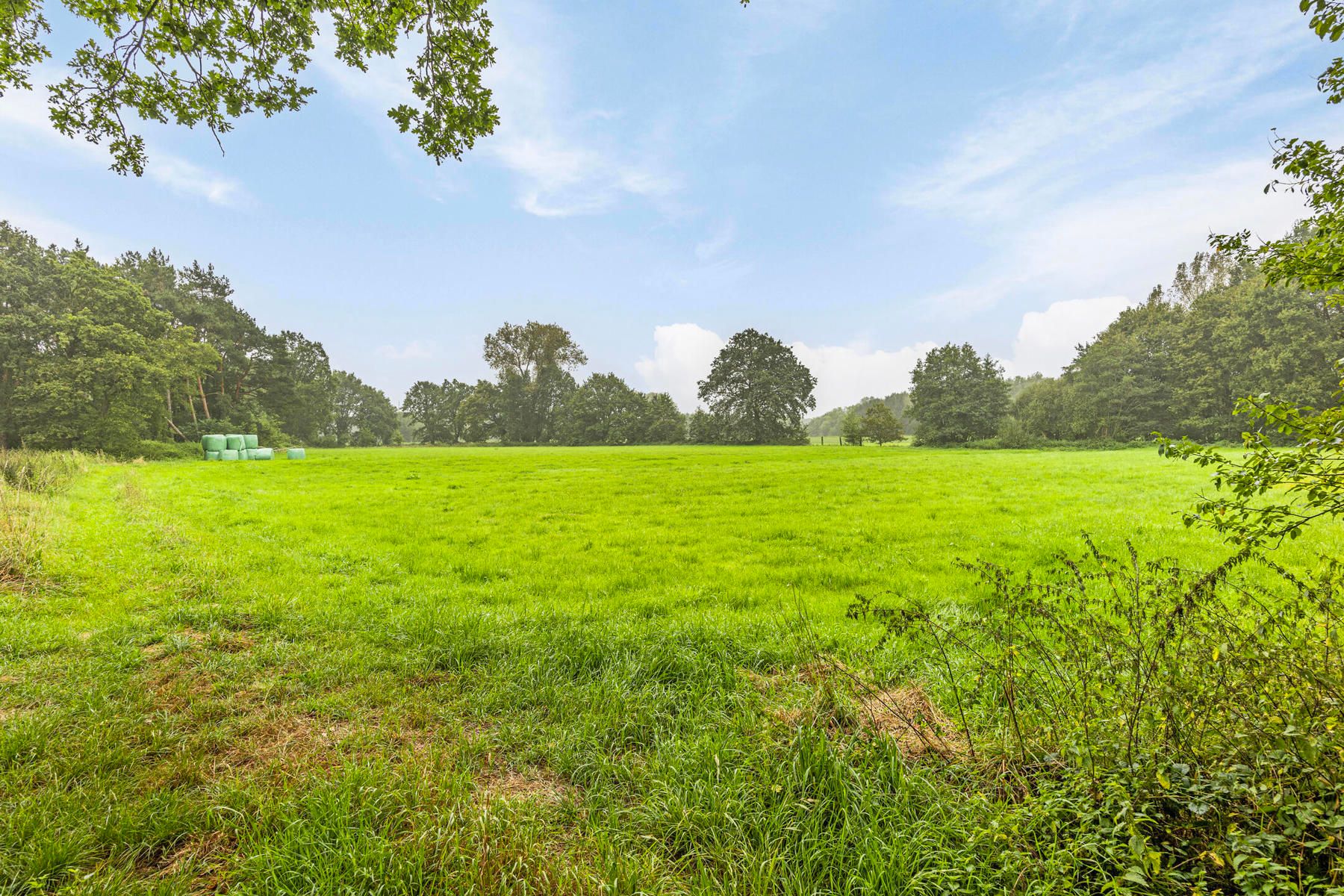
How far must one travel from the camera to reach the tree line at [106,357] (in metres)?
33.7

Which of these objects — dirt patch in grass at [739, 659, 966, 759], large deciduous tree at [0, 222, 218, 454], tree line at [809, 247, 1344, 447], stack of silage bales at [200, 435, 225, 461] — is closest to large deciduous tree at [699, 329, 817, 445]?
tree line at [809, 247, 1344, 447]

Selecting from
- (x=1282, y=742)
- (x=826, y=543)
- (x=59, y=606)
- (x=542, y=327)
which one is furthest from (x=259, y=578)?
(x=542, y=327)

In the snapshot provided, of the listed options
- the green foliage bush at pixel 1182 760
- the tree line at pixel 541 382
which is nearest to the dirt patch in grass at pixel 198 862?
the green foliage bush at pixel 1182 760

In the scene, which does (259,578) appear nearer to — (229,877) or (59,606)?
(59,606)

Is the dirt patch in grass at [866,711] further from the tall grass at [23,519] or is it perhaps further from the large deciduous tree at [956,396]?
the large deciduous tree at [956,396]

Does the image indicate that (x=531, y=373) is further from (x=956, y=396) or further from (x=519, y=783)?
(x=519, y=783)

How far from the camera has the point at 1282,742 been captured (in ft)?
6.78

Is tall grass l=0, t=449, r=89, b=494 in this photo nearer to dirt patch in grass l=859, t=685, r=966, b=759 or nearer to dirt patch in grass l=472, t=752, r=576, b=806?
dirt patch in grass l=472, t=752, r=576, b=806

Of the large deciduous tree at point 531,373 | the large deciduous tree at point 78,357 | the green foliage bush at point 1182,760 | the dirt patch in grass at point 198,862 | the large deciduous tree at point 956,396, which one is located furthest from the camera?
the large deciduous tree at point 531,373

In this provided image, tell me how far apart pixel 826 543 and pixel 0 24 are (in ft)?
42.0

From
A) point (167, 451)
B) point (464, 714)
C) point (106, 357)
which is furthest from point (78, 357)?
point (464, 714)

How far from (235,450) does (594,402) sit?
155 feet

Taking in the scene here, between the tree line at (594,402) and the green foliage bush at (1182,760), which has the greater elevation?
the tree line at (594,402)

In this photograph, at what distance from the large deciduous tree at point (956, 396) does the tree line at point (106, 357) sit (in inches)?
3033
